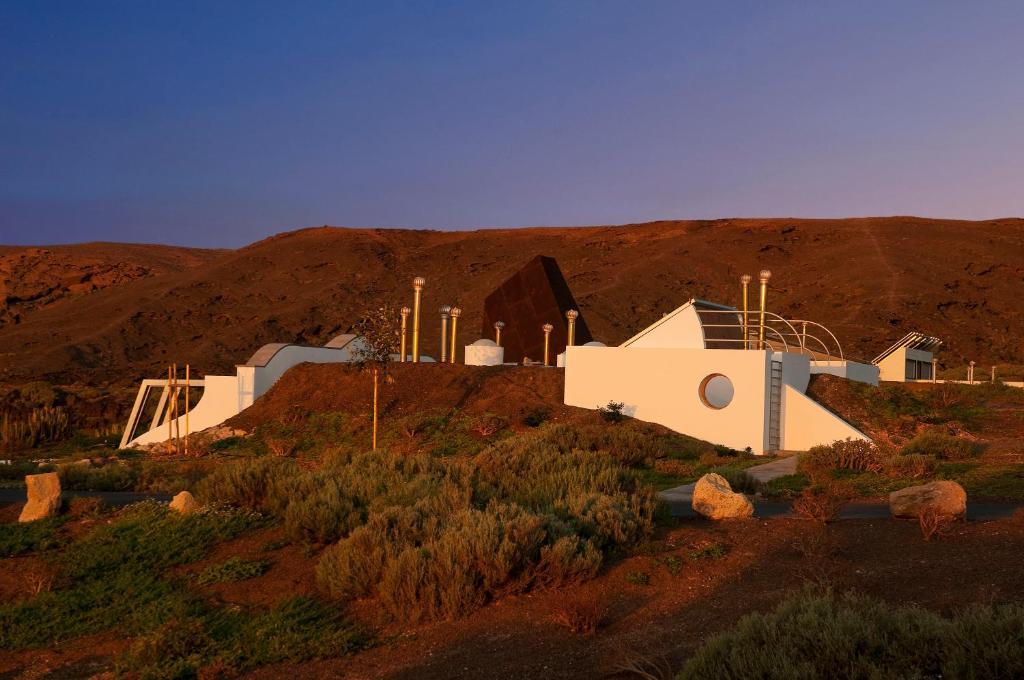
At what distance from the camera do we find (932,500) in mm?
9477

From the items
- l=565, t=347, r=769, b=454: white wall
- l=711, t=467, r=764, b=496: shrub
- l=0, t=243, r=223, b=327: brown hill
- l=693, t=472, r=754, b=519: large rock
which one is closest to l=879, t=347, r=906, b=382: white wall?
l=565, t=347, r=769, b=454: white wall

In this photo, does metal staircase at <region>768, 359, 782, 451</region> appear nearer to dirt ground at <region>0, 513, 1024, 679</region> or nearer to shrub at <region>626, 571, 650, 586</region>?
dirt ground at <region>0, 513, 1024, 679</region>

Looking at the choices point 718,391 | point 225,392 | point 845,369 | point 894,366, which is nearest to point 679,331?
point 718,391

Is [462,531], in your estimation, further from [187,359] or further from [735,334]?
[187,359]

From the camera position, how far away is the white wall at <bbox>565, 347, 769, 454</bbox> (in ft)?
69.5

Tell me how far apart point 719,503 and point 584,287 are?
6000cm

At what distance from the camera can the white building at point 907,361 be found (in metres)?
35.9

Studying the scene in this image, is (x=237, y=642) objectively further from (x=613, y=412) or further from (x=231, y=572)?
(x=613, y=412)

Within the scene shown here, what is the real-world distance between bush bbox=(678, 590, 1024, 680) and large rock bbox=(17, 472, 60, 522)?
857cm

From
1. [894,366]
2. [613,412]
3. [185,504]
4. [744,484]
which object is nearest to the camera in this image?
[185,504]

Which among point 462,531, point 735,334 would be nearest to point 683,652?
point 462,531

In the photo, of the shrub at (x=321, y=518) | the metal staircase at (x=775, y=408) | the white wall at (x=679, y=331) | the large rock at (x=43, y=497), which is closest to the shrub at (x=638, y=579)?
the shrub at (x=321, y=518)

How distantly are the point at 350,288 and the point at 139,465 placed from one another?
201ft

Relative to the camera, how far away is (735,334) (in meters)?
25.2
